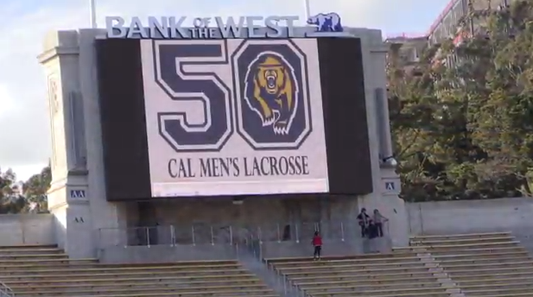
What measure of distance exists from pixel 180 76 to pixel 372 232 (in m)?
5.98

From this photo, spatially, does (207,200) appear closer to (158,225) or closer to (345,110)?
(158,225)

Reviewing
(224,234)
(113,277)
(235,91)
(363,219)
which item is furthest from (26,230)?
(363,219)

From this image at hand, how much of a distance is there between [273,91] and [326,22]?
232 cm

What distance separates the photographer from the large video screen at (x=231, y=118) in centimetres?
3838

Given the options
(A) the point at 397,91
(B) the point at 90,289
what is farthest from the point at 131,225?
(A) the point at 397,91

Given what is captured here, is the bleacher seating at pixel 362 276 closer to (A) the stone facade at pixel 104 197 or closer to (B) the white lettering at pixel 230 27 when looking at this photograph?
(A) the stone facade at pixel 104 197

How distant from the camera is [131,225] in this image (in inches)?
1554

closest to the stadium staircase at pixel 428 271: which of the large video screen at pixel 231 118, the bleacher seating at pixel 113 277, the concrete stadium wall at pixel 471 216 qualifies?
the concrete stadium wall at pixel 471 216

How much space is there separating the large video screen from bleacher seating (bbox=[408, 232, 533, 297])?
2553 millimetres

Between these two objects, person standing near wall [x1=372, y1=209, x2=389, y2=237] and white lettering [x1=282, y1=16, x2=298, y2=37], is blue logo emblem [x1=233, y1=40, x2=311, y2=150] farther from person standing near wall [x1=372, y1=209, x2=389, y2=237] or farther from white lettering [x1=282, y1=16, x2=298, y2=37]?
person standing near wall [x1=372, y1=209, x2=389, y2=237]

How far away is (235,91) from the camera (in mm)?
39156

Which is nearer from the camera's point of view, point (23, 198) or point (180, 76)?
point (180, 76)

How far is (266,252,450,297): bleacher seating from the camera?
3831 centimetres

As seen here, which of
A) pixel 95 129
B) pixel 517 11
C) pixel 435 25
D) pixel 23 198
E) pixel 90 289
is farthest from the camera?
pixel 435 25
